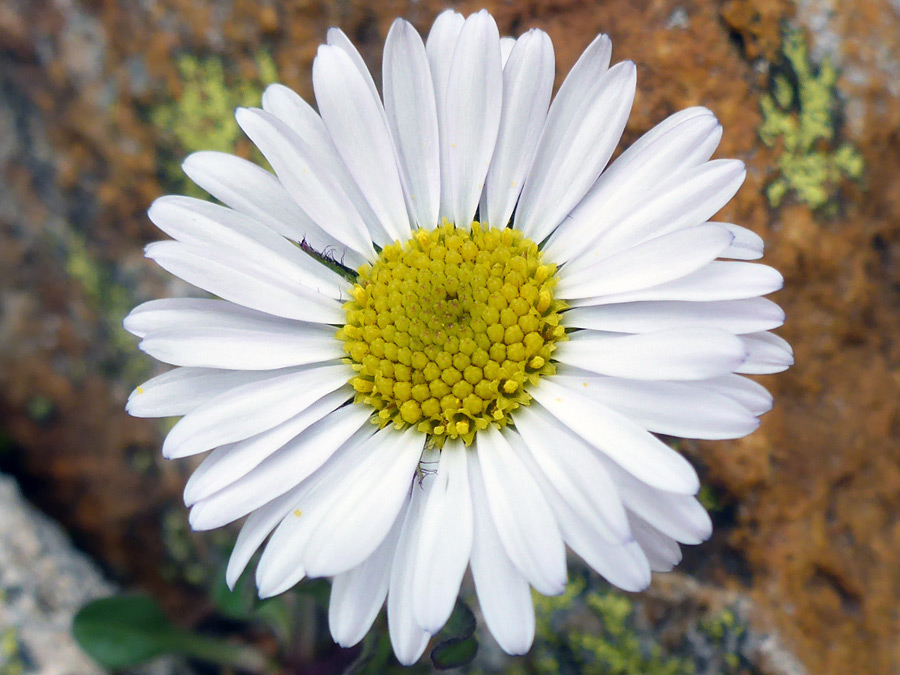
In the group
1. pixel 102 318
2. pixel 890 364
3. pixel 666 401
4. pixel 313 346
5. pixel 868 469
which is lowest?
pixel 868 469

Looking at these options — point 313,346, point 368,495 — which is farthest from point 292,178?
point 368,495

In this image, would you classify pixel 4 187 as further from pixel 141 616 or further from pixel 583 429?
pixel 583 429

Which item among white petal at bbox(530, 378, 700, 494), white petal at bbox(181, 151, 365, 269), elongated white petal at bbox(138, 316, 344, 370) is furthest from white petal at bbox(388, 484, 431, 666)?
white petal at bbox(181, 151, 365, 269)

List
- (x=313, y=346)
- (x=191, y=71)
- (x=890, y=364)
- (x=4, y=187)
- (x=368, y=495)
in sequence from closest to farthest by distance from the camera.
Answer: (x=368, y=495)
(x=313, y=346)
(x=890, y=364)
(x=191, y=71)
(x=4, y=187)

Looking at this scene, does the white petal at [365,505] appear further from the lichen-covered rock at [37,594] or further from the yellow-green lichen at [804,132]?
the lichen-covered rock at [37,594]

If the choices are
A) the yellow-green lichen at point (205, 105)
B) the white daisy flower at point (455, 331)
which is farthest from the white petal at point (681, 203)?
the yellow-green lichen at point (205, 105)

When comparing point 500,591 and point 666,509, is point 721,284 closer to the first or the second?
point 666,509

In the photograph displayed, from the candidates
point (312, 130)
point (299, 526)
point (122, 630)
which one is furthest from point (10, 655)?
point (312, 130)

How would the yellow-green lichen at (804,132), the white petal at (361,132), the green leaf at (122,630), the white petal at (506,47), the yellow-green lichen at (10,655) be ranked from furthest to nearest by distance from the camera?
the green leaf at (122,630)
the yellow-green lichen at (10,655)
the yellow-green lichen at (804,132)
the white petal at (506,47)
the white petal at (361,132)
